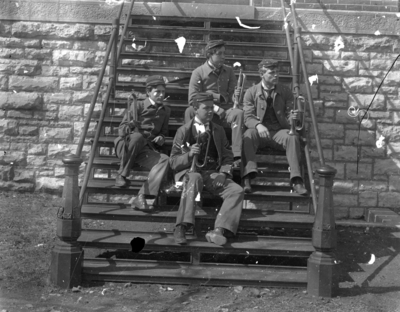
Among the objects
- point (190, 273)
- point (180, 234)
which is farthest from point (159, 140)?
point (190, 273)

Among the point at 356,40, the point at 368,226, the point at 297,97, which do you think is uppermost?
the point at 356,40

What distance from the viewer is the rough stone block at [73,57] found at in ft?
34.8

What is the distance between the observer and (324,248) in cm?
697

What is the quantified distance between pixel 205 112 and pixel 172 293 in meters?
→ 2.10

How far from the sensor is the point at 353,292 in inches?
281

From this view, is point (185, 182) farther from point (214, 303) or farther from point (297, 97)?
point (297, 97)

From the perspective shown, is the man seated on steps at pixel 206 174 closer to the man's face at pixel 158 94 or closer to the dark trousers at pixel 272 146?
the dark trousers at pixel 272 146

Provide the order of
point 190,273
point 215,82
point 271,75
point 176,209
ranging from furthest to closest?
1. point 215,82
2. point 271,75
3. point 176,209
4. point 190,273

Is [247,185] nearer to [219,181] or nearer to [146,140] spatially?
[219,181]

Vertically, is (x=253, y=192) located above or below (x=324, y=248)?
above

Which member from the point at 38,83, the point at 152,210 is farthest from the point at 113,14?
the point at 152,210

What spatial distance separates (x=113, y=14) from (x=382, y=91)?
431 cm

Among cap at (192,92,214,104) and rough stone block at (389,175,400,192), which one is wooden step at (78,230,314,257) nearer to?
cap at (192,92,214,104)

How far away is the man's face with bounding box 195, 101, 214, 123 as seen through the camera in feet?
25.8
